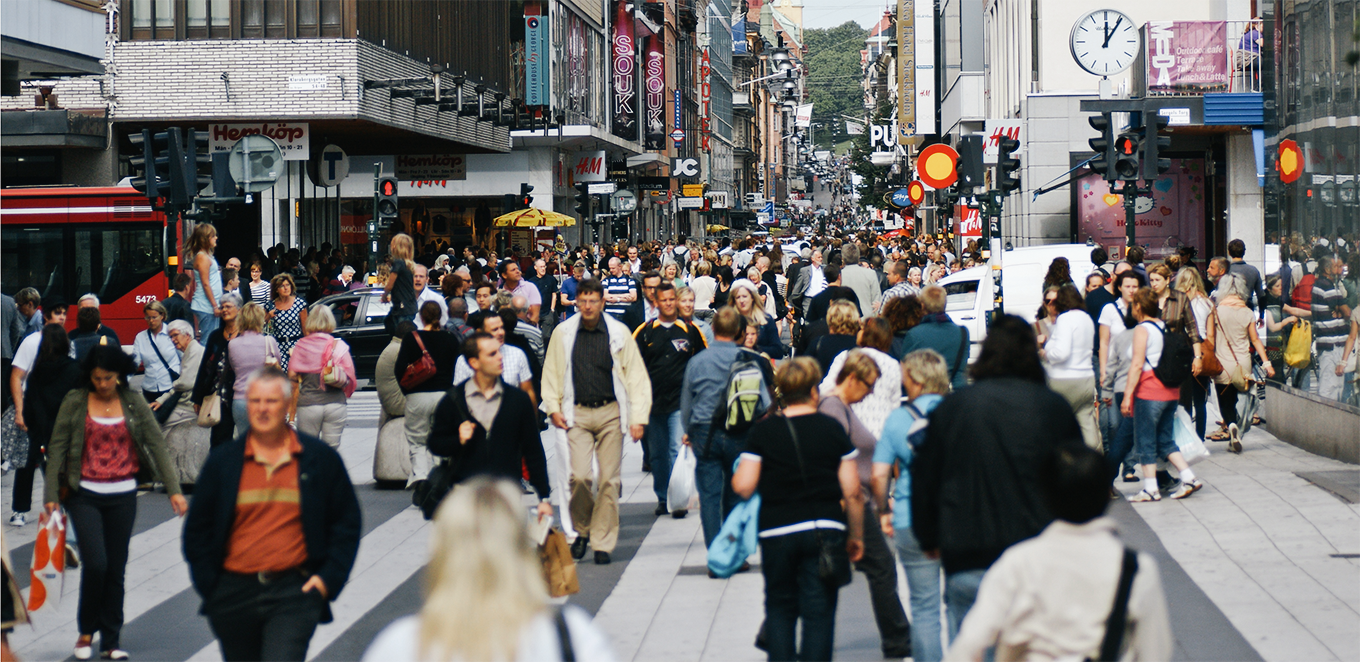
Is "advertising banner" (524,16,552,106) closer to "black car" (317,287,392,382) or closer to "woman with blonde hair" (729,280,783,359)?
"black car" (317,287,392,382)

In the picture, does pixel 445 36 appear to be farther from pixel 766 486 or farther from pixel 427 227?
pixel 766 486

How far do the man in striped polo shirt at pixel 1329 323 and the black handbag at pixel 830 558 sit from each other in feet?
28.8

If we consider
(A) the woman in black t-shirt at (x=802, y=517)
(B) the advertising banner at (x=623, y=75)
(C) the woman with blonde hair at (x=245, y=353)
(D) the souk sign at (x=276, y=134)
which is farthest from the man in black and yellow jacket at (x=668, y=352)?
(B) the advertising banner at (x=623, y=75)

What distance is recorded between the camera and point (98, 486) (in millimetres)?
7590

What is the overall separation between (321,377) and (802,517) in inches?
253

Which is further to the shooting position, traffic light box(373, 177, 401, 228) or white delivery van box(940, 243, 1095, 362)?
traffic light box(373, 177, 401, 228)

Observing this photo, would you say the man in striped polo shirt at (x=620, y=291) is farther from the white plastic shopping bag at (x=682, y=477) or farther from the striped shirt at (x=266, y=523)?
the striped shirt at (x=266, y=523)

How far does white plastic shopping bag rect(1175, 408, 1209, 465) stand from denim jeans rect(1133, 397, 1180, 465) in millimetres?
37

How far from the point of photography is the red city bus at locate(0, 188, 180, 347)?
24.9 m

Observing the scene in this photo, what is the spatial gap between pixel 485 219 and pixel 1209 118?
22.1m

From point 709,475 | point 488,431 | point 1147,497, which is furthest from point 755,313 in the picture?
point 488,431

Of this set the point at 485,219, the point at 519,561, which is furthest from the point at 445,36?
the point at 519,561

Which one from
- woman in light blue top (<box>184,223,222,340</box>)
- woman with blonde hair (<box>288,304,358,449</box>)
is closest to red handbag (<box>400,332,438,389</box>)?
woman with blonde hair (<box>288,304,358,449</box>)

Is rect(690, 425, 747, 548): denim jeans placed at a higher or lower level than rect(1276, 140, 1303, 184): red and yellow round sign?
lower
